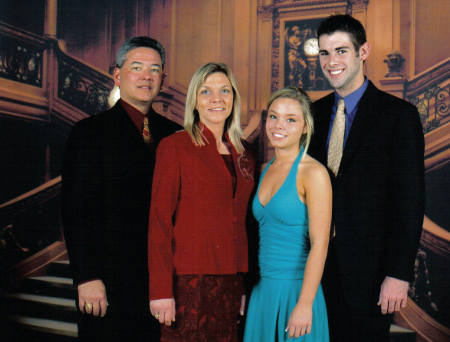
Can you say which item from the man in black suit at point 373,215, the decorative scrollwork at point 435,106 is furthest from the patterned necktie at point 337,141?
the decorative scrollwork at point 435,106

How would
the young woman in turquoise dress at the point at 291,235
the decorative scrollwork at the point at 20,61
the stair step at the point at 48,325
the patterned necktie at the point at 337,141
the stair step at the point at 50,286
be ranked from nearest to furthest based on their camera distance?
1. the young woman in turquoise dress at the point at 291,235
2. the patterned necktie at the point at 337,141
3. the stair step at the point at 48,325
4. the stair step at the point at 50,286
5. the decorative scrollwork at the point at 20,61

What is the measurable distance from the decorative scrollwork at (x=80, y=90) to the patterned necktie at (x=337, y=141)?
345 cm

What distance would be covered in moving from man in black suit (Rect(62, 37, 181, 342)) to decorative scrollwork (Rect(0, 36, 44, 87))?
3058 mm

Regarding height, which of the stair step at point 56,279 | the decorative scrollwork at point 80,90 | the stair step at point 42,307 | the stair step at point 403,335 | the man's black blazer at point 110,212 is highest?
the decorative scrollwork at point 80,90

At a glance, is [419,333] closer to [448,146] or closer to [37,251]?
[448,146]

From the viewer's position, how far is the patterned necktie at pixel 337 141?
2021 mm

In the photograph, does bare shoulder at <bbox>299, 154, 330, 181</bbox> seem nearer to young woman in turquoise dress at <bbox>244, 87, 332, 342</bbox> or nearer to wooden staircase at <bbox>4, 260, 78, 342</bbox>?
young woman in turquoise dress at <bbox>244, 87, 332, 342</bbox>

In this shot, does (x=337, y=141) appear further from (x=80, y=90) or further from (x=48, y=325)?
(x=80, y=90)

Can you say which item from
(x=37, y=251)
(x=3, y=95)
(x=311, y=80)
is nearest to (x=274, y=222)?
(x=311, y=80)

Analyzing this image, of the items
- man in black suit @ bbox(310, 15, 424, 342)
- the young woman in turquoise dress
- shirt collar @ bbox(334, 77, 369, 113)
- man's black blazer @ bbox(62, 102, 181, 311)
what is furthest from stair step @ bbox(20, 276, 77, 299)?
shirt collar @ bbox(334, 77, 369, 113)

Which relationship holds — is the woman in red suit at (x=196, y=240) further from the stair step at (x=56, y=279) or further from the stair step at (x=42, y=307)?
the stair step at (x=56, y=279)

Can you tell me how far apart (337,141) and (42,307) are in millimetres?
3091

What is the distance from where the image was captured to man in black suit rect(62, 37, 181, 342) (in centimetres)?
205

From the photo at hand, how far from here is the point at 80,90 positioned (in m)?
4.98
